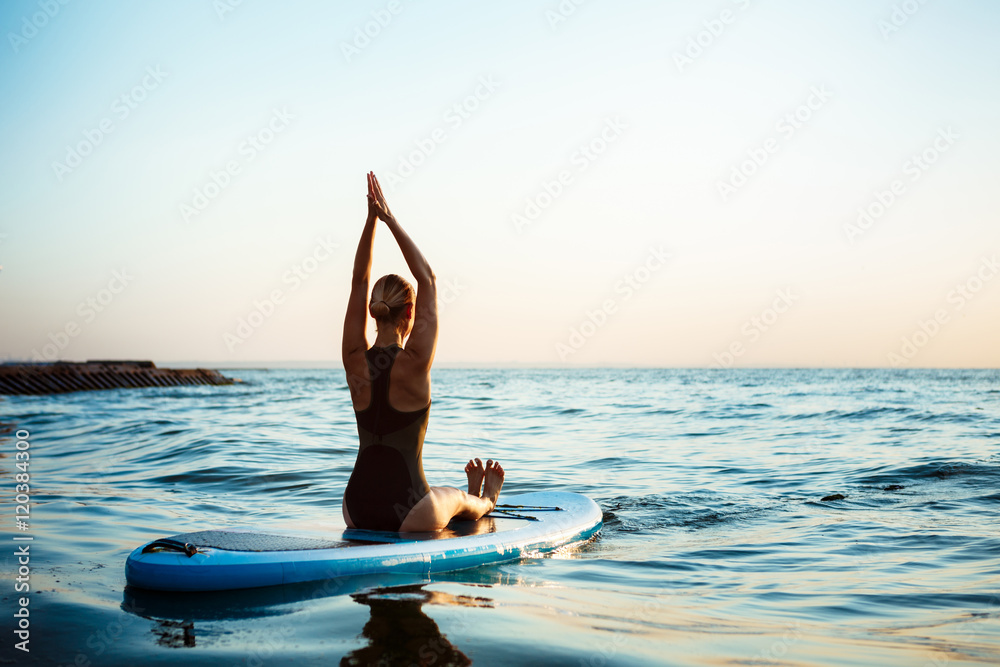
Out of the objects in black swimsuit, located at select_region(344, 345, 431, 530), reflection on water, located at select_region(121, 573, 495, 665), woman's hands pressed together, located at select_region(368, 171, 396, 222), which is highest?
woman's hands pressed together, located at select_region(368, 171, 396, 222)

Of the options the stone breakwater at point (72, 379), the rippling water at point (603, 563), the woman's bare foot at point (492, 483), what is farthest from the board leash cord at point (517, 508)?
the stone breakwater at point (72, 379)

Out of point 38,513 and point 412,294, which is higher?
point 412,294

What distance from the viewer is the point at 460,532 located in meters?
4.92

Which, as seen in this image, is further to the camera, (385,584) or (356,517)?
(356,517)

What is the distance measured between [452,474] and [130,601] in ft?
20.0

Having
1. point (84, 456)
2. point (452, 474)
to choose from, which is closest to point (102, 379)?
point (84, 456)

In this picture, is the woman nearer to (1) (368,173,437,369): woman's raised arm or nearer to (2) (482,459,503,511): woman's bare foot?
(1) (368,173,437,369): woman's raised arm

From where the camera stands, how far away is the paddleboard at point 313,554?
3.76 meters

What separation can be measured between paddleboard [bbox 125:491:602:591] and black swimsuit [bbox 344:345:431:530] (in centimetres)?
15

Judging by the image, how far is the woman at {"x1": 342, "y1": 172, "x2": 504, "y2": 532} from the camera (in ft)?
13.9

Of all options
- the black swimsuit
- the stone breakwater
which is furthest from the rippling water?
the stone breakwater

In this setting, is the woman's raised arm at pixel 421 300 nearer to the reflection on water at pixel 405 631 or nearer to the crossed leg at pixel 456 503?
the crossed leg at pixel 456 503

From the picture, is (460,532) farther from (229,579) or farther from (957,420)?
(957,420)

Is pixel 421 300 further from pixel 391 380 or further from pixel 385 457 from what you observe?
pixel 385 457
